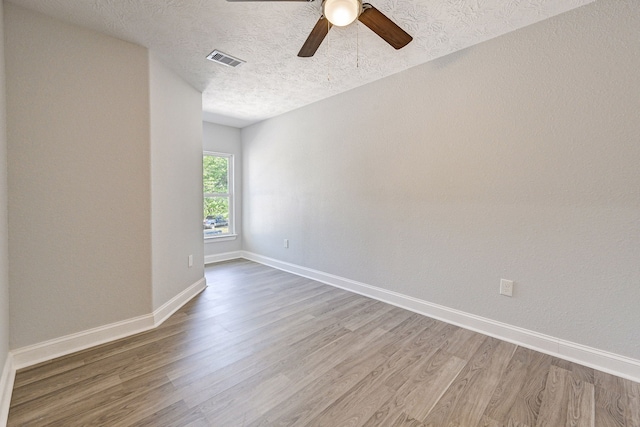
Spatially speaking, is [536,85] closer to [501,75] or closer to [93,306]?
[501,75]

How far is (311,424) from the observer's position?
135 centimetres

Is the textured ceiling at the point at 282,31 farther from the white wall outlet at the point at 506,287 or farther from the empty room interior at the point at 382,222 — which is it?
the white wall outlet at the point at 506,287

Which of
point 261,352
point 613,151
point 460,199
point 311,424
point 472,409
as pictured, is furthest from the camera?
point 460,199

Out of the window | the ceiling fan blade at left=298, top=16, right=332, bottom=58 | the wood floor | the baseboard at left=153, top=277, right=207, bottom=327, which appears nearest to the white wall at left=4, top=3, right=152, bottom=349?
the baseboard at left=153, top=277, right=207, bottom=327

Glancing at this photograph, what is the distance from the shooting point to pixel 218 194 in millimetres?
4879

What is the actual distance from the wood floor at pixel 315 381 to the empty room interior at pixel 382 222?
15 millimetres

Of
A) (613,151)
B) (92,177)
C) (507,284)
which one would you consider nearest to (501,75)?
(613,151)

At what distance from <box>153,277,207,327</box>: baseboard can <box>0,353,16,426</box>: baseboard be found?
32.6 inches

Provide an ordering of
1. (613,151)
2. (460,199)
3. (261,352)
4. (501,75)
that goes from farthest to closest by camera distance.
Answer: (460,199) < (501,75) < (261,352) < (613,151)

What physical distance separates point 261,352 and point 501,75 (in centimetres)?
287

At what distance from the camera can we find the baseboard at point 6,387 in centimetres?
135

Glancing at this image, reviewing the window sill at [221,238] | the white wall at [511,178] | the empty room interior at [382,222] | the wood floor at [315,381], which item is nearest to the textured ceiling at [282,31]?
the empty room interior at [382,222]

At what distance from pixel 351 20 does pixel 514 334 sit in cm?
256

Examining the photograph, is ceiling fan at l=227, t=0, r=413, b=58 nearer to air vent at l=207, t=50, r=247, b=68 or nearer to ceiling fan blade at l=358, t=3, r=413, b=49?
ceiling fan blade at l=358, t=3, r=413, b=49
